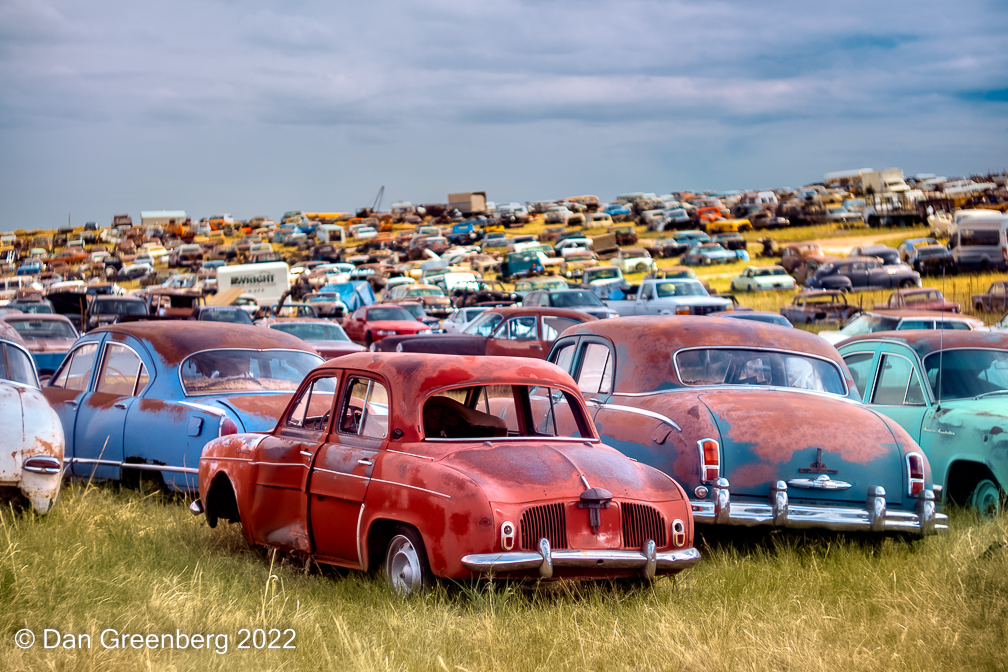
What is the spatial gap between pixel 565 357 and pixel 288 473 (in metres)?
3.54

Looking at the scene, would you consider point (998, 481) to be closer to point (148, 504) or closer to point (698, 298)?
point (148, 504)

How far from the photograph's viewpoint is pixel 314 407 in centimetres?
752

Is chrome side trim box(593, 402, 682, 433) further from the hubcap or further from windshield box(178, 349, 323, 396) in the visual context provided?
windshield box(178, 349, 323, 396)

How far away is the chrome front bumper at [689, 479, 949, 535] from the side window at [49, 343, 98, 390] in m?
6.04

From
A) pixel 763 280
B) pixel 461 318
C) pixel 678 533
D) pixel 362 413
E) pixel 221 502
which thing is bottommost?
pixel 763 280

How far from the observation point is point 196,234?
103 metres

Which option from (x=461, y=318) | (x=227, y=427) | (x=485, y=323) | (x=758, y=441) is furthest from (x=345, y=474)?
(x=461, y=318)

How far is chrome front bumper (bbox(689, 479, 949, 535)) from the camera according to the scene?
7.12 m

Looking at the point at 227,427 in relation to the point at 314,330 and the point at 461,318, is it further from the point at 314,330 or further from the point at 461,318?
the point at 461,318

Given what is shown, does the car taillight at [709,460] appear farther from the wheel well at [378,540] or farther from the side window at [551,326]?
the side window at [551,326]

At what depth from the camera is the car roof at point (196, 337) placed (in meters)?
9.55

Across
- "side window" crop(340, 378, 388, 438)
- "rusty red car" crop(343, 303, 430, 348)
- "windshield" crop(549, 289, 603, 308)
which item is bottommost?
"rusty red car" crop(343, 303, 430, 348)

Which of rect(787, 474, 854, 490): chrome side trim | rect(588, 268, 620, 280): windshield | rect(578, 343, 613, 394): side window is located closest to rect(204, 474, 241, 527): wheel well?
rect(578, 343, 613, 394): side window

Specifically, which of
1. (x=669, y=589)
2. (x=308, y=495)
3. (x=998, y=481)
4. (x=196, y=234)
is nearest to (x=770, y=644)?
(x=669, y=589)
